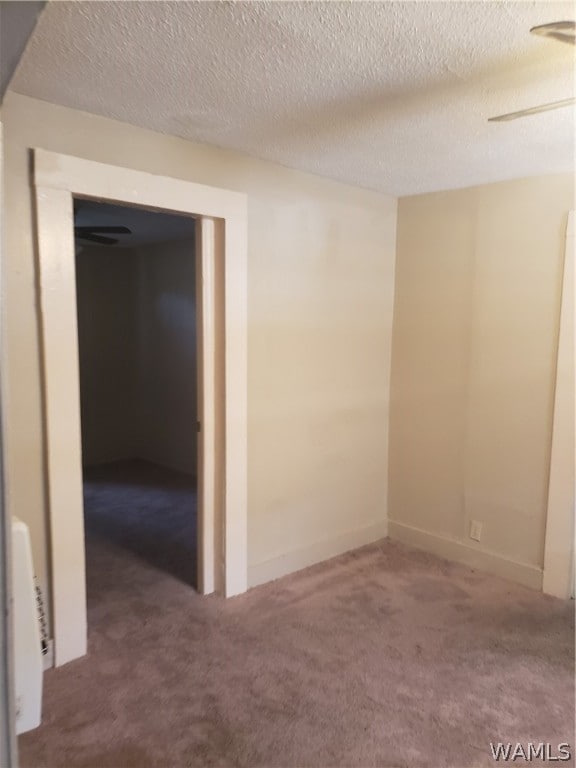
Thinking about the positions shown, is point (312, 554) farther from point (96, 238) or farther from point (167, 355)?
point (96, 238)

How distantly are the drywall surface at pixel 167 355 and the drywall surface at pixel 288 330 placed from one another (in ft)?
7.25

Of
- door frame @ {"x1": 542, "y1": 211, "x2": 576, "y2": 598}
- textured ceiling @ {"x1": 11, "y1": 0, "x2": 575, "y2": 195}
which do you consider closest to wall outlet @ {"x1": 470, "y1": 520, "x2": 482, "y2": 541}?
door frame @ {"x1": 542, "y1": 211, "x2": 576, "y2": 598}

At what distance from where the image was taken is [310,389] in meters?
3.27

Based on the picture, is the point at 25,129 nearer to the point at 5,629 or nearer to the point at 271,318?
the point at 271,318

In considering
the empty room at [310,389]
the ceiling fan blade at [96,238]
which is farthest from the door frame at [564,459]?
the ceiling fan blade at [96,238]

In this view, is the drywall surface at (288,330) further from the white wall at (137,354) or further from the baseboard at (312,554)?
the white wall at (137,354)

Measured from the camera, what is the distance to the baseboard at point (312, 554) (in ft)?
10.2

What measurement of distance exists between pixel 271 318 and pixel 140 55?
1.52 meters

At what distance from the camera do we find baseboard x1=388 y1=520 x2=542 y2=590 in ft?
10.3

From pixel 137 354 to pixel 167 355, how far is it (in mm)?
507

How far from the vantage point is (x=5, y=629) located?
34.4 inches

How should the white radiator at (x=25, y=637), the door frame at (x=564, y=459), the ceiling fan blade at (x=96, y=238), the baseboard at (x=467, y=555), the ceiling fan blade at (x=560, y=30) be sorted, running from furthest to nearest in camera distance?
the ceiling fan blade at (x=96, y=238), the baseboard at (x=467, y=555), the door frame at (x=564, y=459), the white radiator at (x=25, y=637), the ceiling fan blade at (x=560, y=30)

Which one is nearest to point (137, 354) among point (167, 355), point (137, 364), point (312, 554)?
point (137, 364)

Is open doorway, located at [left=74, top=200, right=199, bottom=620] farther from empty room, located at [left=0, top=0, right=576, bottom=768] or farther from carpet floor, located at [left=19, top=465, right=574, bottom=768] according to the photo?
carpet floor, located at [left=19, top=465, right=574, bottom=768]
